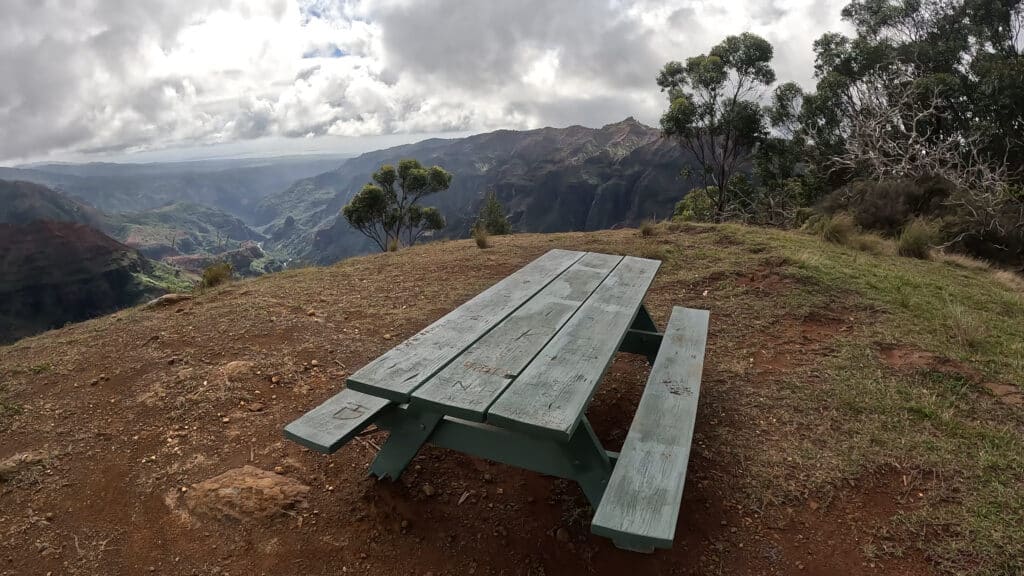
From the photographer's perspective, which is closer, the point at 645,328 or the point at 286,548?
the point at 286,548

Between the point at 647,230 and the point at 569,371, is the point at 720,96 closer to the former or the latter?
the point at 647,230

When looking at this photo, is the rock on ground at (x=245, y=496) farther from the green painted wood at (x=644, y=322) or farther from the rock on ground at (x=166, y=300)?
the rock on ground at (x=166, y=300)

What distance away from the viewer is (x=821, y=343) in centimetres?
404

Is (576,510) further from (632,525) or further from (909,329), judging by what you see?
(909,329)

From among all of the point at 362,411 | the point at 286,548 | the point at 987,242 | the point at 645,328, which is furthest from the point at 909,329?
the point at 987,242

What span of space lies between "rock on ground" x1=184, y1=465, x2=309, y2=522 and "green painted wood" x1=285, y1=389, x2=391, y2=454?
0.55 meters

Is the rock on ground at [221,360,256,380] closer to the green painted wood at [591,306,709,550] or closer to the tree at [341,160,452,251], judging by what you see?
the green painted wood at [591,306,709,550]

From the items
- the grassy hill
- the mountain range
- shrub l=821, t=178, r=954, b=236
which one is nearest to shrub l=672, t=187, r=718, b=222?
the mountain range

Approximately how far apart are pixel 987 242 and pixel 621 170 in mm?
104251

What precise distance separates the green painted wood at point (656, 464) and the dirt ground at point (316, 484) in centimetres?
50

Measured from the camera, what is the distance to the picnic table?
1.69 metres

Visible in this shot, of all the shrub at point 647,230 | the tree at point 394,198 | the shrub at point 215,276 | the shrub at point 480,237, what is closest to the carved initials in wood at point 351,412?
the shrub at point 215,276

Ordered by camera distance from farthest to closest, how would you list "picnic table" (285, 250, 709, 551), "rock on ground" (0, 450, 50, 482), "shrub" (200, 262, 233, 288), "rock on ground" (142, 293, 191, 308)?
1. "shrub" (200, 262, 233, 288)
2. "rock on ground" (142, 293, 191, 308)
3. "rock on ground" (0, 450, 50, 482)
4. "picnic table" (285, 250, 709, 551)

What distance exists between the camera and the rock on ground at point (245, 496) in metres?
2.35
